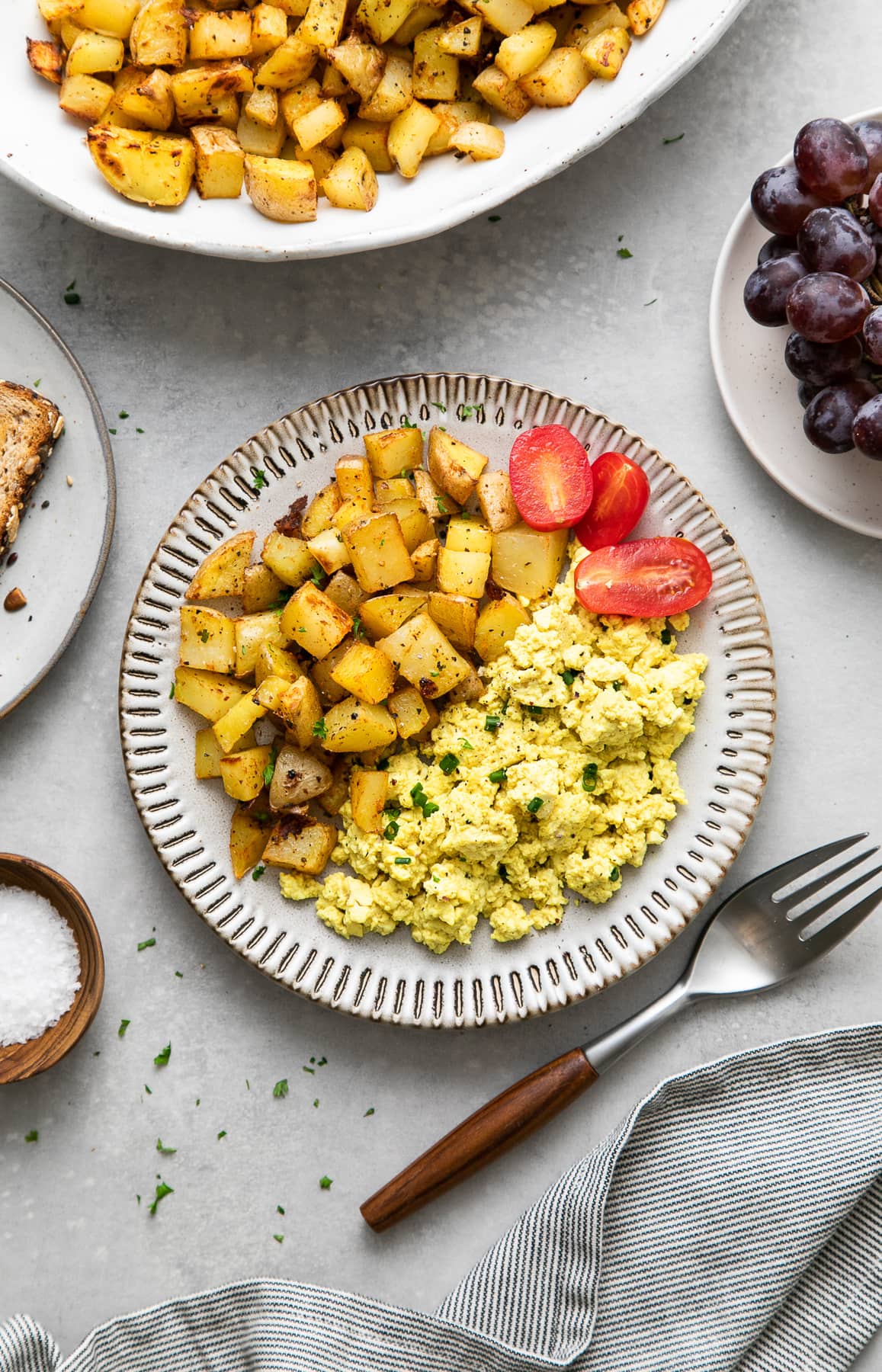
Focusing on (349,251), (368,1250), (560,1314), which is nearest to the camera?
(349,251)

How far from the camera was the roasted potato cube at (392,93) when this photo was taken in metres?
1.65

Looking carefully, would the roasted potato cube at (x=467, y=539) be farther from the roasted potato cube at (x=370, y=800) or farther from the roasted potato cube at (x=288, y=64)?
the roasted potato cube at (x=288, y=64)

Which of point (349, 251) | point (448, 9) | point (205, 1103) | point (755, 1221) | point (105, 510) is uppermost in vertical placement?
point (448, 9)

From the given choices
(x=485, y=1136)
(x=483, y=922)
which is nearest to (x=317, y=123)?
(x=483, y=922)

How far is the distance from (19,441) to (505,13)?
1.06 metres

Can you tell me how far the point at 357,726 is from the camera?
1.66 m

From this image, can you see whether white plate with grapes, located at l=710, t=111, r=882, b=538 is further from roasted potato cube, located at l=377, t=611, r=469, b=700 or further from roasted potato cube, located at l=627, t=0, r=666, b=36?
roasted potato cube, located at l=377, t=611, r=469, b=700

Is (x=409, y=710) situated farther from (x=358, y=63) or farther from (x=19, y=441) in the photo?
(x=358, y=63)

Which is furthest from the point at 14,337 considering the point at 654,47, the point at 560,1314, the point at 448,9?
the point at 560,1314

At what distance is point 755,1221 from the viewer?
1.72m

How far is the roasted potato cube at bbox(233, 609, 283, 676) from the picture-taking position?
171 cm

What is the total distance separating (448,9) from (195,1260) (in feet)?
7.33

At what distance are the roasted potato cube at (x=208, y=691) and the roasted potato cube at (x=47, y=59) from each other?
3.29ft

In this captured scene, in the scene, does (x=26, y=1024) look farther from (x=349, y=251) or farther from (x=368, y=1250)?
(x=349, y=251)
